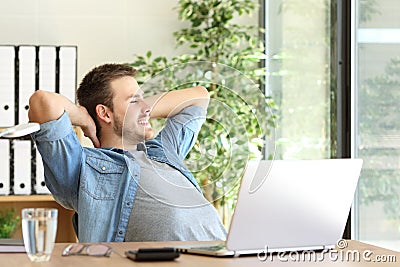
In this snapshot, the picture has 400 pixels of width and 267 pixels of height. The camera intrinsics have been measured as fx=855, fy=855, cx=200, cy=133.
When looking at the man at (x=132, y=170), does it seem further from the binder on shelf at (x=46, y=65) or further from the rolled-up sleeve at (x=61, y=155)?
the binder on shelf at (x=46, y=65)

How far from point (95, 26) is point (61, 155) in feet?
7.37

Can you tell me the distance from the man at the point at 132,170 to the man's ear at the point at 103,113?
17mm

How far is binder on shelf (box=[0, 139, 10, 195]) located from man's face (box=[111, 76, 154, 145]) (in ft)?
5.06

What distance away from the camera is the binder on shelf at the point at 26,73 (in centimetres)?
378

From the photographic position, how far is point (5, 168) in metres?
3.70

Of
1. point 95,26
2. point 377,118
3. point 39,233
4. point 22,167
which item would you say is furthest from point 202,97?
point 95,26

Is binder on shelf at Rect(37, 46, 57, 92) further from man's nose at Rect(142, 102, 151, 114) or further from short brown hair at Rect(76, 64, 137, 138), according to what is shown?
man's nose at Rect(142, 102, 151, 114)

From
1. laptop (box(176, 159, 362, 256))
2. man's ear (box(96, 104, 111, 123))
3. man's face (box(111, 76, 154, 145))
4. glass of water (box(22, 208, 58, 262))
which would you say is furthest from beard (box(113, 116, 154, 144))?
glass of water (box(22, 208, 58, 262))

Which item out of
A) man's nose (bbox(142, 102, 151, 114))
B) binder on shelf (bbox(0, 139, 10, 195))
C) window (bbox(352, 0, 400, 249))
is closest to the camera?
man's nose (bbox(142, 102, 151, 114))

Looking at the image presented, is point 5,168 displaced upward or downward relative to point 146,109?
downward

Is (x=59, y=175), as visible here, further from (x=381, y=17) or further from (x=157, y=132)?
(x=381, y=17)

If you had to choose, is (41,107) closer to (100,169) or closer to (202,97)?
(100,169)

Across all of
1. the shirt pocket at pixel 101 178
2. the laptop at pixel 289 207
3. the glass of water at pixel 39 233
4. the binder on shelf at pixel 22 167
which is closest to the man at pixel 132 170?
the shirt pocket at pixel 101 178

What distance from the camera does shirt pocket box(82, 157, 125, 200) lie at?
212 centimetres
